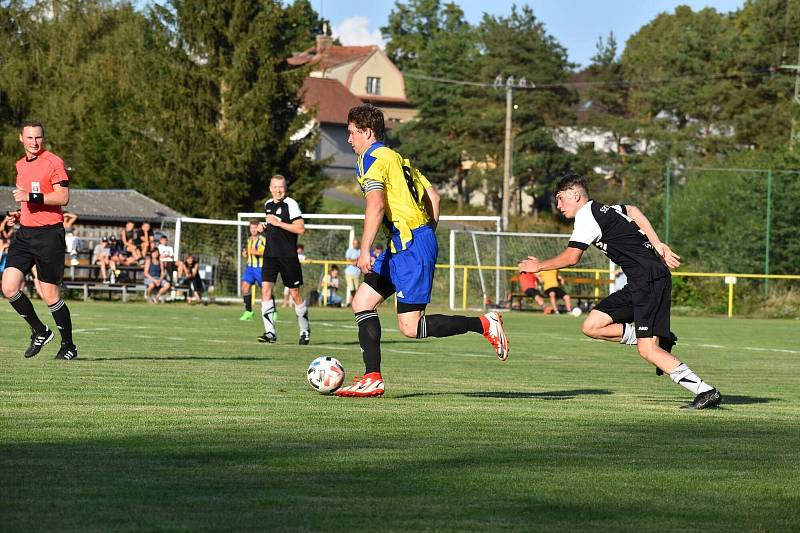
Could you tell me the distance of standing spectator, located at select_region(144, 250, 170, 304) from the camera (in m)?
33.3

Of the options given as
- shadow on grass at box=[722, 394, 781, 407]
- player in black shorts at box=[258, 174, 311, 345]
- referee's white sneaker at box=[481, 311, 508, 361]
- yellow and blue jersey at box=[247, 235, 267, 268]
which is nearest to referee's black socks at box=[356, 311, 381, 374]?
referee's white sneaker at box=[481, 311, 508, 361]

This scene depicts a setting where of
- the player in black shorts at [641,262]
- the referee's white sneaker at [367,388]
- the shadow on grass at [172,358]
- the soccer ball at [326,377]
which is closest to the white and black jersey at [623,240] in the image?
the player in black shorts at [641,262]

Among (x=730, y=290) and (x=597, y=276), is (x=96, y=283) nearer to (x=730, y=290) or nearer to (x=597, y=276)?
Answer: (x=597, y=276)

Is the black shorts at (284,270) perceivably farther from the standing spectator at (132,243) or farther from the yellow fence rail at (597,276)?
the standing spectator at (132,243)

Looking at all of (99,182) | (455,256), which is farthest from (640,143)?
(455,256)

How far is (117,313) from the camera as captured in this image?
2538cm

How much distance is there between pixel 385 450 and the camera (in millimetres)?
6938

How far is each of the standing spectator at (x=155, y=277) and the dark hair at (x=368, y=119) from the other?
24.0 metres

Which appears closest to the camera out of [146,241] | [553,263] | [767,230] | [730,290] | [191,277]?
[553,263]

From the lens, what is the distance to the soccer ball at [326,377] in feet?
32.4

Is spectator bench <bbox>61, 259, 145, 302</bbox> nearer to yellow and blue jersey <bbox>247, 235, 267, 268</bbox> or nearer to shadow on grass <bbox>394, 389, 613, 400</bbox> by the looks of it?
yellow and blue jersey <bbox>247, 235, 267, 268</bbox>

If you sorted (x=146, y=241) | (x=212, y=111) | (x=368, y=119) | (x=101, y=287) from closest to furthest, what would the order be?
1. (x=368, y=119)
2. (x=101, y=287)
3. (x=146, y=241)
4. (x=212, y=111)

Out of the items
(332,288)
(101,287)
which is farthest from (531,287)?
(101,287)

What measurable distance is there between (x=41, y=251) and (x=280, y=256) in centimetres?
482
